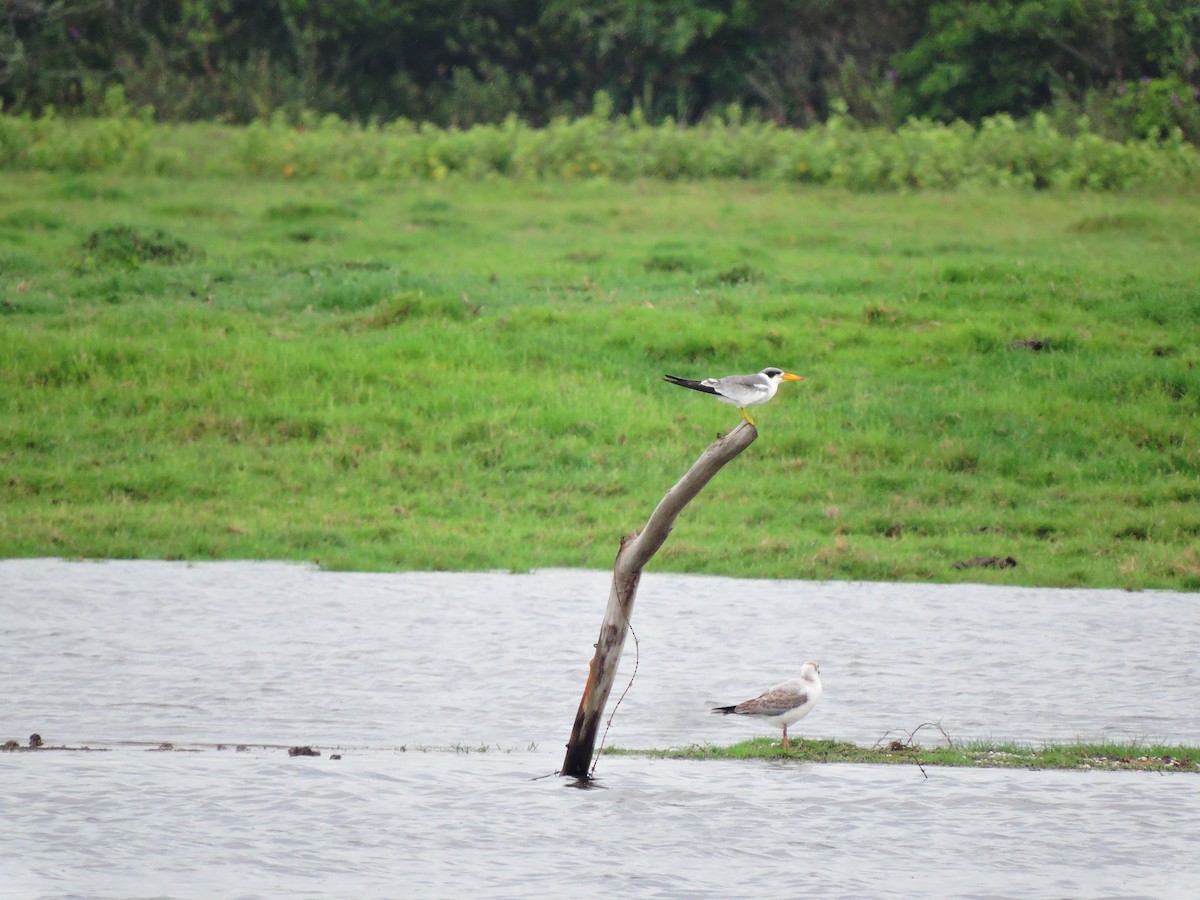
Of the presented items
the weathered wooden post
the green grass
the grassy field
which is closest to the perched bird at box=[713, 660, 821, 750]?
the green grass

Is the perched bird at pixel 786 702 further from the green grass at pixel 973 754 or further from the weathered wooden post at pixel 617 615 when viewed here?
the weathered wooden post at pixel 617 615

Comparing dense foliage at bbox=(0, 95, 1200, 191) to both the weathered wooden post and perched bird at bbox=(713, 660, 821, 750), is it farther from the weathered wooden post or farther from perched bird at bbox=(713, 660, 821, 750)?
the weathered wooden post

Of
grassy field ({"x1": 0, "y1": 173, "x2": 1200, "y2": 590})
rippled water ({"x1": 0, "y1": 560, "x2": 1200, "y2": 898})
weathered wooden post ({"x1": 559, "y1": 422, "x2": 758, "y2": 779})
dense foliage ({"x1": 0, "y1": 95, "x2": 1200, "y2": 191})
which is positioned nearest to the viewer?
rippled water ({"x1": 0, "y1": 560, "x2": 1200, "y2": 898})

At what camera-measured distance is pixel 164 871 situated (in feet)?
19.5

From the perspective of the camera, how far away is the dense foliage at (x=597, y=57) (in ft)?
101

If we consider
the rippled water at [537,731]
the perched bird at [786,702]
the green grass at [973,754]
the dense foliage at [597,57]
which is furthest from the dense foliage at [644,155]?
the perched bird at [786,702]

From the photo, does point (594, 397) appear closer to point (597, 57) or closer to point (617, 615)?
point (617, 615)

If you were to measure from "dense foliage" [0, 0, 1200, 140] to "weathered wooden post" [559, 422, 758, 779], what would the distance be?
77.9 ft

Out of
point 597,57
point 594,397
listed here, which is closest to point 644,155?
point 594,397

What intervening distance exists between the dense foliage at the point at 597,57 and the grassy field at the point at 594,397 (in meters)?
11.6

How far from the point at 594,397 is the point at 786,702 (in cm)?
749

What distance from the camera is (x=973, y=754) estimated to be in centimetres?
718

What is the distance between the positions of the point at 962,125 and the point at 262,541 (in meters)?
16.9

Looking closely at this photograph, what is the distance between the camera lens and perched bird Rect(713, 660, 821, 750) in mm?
7086
